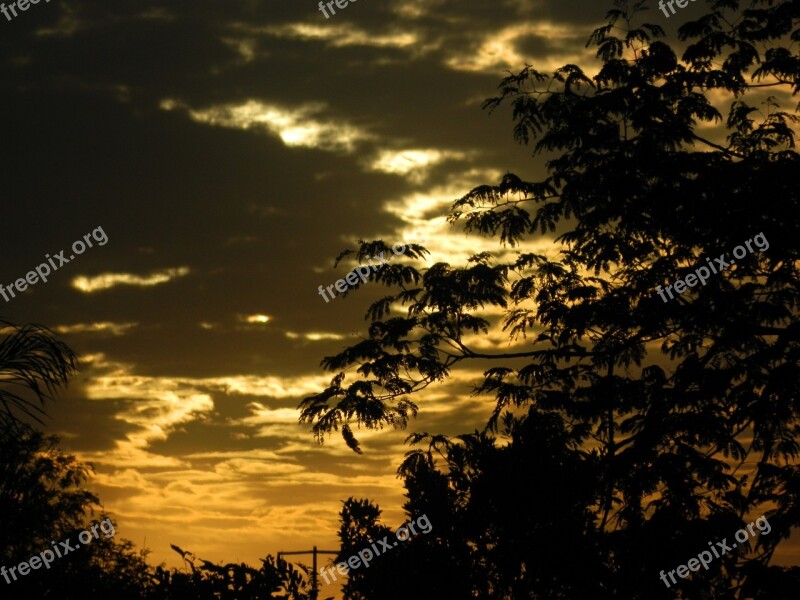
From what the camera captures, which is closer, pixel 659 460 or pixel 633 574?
pixel 633 574

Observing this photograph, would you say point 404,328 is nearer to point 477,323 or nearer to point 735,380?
point 477,323

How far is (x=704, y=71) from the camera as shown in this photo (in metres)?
16.3

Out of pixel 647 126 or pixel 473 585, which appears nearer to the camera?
pixel 473 585

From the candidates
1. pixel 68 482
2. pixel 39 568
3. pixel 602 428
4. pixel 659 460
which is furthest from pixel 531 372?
pixel 68 482

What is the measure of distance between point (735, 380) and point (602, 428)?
2456 mm

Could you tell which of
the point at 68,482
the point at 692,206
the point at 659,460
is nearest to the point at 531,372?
the point at 659,460

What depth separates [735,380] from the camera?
14.9 m

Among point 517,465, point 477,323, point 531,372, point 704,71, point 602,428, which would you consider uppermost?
point 704,71

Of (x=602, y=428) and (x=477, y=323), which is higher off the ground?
(x=477, y=323)

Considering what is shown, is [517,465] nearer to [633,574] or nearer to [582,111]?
[633,574]

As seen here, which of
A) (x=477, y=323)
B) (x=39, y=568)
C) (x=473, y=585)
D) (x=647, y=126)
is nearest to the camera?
(x=39, y=568)

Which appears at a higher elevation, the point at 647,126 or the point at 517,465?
the point at 647,126

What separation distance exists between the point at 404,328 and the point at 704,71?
Answer: 25.1ft

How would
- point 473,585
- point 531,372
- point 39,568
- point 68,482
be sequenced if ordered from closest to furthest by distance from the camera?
point 39,568 → point 473,585 → point 531,372 → point 68,482
